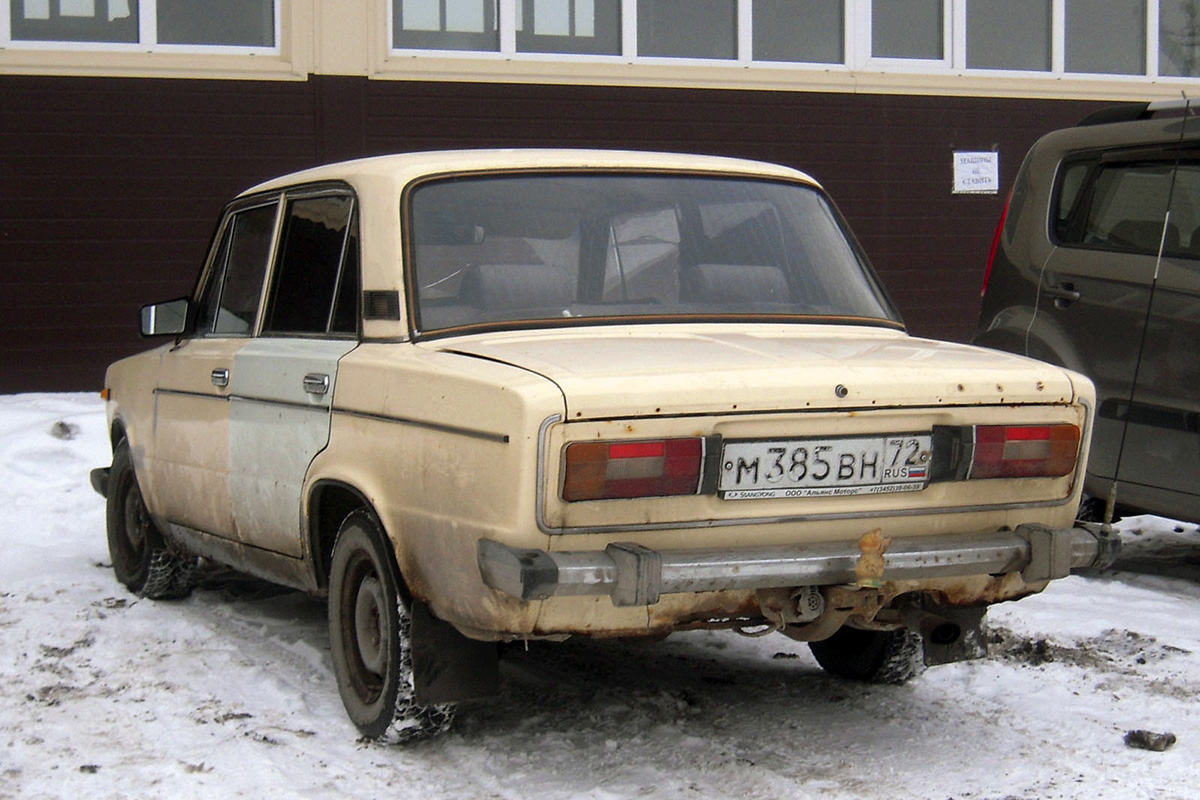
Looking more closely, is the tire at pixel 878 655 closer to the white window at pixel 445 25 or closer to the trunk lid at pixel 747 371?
the trunk lid at pixel 747 371

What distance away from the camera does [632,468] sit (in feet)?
11.7

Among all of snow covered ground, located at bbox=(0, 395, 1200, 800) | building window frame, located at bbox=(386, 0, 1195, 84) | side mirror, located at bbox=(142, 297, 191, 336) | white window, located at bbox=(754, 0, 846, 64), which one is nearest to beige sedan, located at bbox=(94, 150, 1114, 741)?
snow covered ground, located at bbox=(0, 395, 1200, 800)

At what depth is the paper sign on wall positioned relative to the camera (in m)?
13.6

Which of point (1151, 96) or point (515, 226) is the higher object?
point (1151, 96)

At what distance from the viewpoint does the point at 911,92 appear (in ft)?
43.8

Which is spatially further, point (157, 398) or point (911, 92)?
point (911, 92)

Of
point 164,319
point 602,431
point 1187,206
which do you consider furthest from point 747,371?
point 1187,206

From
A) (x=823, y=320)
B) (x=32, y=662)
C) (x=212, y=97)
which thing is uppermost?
(x=212, y=97)

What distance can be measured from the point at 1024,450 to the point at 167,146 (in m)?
9.08

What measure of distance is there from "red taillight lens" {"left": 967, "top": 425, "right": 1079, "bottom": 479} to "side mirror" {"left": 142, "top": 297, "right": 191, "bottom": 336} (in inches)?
127

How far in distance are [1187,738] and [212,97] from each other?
927 centimetres

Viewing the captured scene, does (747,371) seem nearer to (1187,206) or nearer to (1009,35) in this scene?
(1187,206)

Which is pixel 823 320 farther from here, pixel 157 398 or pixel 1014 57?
pixel 1014 57

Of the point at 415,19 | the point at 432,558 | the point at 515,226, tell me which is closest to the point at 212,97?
the point at 415,19
